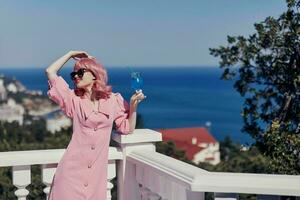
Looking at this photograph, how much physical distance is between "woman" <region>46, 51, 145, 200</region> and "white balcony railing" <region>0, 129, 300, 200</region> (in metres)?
0.31

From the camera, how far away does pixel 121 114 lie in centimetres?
275

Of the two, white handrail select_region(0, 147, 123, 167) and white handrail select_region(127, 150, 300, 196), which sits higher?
white handrail select_region(127, 150, 300, 196)

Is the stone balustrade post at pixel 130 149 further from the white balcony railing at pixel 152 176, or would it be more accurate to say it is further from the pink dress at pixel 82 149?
the pink dress at pixel 82 149

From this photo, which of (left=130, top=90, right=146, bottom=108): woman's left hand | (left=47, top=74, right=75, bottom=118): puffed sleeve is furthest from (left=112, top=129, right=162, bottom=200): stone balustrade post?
(left=47, top=74, right=75, bottom=118): puffed sleeve

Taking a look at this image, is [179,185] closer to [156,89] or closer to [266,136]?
[266,136]

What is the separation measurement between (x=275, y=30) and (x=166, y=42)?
298 ft

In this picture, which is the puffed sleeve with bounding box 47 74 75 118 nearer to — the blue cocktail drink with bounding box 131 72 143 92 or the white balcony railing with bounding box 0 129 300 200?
the blue cocktail drink with bounding box 131 72 143 92

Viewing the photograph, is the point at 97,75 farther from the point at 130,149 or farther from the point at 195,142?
the point at 195,142

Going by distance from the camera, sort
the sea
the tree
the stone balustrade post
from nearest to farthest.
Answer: the stone balustrade post
the tree
the sea

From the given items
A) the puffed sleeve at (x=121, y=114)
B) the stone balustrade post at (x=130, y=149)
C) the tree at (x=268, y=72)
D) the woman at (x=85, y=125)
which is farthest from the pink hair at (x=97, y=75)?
the tree at (x=268, y=72)

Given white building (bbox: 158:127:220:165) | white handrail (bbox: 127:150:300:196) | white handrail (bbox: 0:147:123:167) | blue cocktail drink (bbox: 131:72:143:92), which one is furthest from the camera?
white building (bbox: 158:127:220:165)

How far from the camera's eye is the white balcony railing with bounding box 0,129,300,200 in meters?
2.11

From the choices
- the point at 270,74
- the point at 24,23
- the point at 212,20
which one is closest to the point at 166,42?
the point at 212,20

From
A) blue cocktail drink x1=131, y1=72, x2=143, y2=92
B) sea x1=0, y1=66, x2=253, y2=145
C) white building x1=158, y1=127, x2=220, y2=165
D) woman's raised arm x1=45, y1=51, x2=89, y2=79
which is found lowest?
sea x1=0, y1=66, x2=253, y2=145
